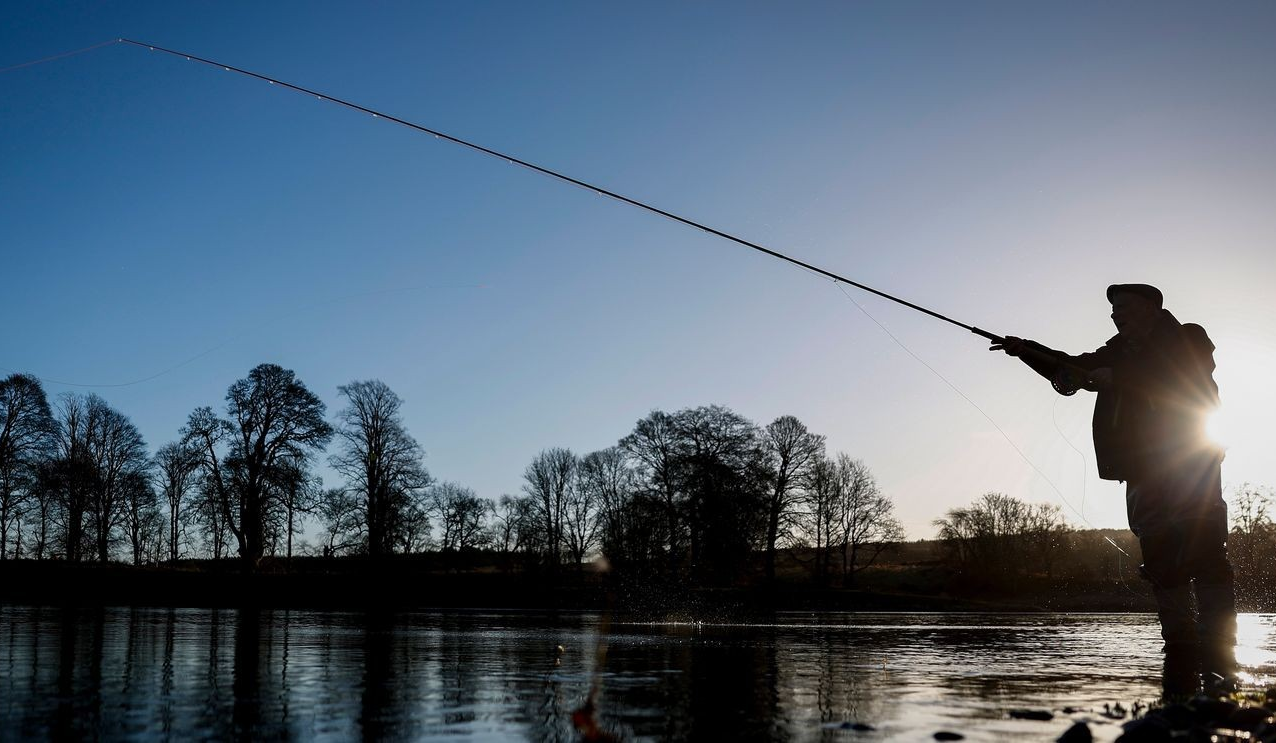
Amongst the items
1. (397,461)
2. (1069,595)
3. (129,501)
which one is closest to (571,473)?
(397,461)

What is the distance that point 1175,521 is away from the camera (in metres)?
8.15

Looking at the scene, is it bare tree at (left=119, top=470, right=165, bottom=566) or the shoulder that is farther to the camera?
bare tree at (left=119, top=470, right=165, bottom=566)

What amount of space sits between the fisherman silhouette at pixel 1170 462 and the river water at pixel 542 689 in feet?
1.92

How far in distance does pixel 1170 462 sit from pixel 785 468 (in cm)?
6028

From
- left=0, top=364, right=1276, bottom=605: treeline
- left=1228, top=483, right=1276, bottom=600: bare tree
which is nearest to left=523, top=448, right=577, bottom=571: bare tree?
left=0, top=364, right=1276, bottom=605: treeline

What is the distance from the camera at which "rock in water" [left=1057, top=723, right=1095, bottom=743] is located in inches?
Result: 195

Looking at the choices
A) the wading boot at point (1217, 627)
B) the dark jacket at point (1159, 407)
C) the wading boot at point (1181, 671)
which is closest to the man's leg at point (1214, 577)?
the wading boot at point (1217, 627)

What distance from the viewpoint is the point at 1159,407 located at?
840 centimetres

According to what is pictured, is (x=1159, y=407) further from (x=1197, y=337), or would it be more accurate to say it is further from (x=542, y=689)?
(x=542, y=689)

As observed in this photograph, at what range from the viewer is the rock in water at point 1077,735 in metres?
4.96

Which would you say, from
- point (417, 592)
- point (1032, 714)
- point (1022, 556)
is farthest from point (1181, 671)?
point (1022, 556)

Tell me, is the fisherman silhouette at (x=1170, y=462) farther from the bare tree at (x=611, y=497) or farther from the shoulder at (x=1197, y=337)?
the bare tree at (x=611, y=497)

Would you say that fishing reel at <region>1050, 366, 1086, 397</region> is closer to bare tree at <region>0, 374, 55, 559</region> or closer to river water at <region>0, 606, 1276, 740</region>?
river water at <region>0, 606, 1276, 740</region>

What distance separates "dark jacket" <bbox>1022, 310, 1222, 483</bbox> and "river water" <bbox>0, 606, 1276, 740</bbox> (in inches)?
75.2
